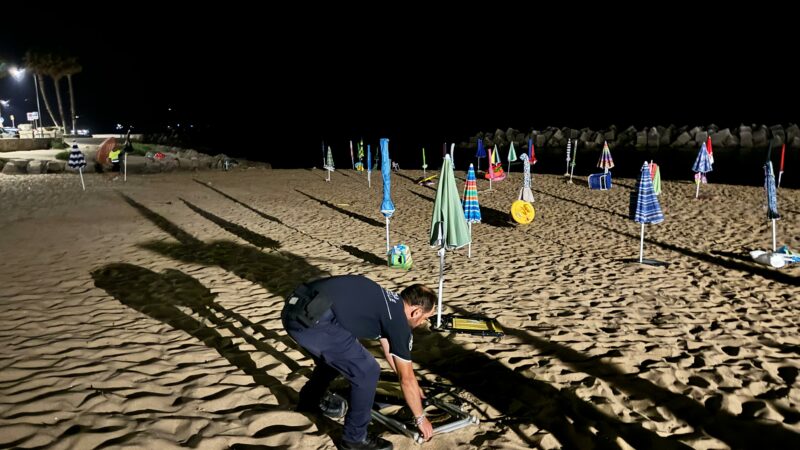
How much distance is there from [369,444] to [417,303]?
117cm

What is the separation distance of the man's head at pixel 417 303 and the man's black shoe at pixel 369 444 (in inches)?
38.2

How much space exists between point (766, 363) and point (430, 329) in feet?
12.9

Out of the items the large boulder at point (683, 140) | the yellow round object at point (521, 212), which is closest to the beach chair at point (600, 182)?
the yellow round object at point (521, 212)

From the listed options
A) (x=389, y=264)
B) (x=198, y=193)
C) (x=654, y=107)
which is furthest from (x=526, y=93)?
(x=389, y=264)

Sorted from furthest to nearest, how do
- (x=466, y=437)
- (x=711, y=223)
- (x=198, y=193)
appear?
1. (x=198, y=193)
2. (x=711, y=223)
3. (x=466, y=437)

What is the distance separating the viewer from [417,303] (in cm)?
384

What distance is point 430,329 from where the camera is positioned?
679cm

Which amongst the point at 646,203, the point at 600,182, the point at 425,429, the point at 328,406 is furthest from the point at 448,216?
the point at 600,182

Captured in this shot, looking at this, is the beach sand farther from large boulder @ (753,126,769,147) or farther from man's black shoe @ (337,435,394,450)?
large boulder @ (753,126,769,147)

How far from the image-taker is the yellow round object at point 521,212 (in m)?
14.0

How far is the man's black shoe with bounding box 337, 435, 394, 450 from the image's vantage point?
3.87 m

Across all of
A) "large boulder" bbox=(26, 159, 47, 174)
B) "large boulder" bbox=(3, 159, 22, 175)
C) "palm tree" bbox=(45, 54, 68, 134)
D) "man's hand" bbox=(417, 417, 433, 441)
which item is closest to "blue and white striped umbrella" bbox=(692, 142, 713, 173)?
"man's hand" bbox=(417, 417, 433, 441)

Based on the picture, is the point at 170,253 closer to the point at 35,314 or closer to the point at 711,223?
the point at 35,314

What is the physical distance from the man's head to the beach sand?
120cm
